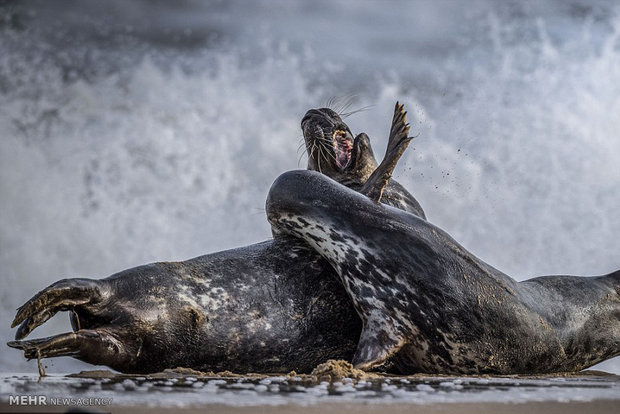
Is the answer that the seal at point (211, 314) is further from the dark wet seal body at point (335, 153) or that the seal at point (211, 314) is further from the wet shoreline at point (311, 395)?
the dark wet seal body at point (335, 153)

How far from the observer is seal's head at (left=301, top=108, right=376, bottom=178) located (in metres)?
5.15

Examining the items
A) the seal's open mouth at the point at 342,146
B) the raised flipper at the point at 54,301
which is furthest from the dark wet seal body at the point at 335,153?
the raised flipper at the point at 54,301

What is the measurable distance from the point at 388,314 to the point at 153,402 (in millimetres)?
1991

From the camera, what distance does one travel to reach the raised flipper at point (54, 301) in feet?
11.5

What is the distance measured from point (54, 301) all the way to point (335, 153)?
88.2 inches

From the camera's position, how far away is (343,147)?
5.31 meters

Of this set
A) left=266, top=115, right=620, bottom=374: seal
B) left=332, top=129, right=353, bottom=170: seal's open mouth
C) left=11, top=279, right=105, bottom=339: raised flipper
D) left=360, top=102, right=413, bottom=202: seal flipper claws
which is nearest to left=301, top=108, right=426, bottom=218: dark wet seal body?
left=332, top=129, right=353, bottom=170: seal's open mouth

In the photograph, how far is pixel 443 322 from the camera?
12.6 ft

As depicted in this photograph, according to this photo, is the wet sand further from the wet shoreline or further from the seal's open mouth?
the seal's open mouth

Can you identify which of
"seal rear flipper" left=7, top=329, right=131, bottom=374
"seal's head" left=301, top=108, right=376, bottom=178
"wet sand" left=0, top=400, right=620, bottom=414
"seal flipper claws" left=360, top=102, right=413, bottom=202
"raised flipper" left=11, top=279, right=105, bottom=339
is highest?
"seal's head" left=301, top=108, right=376, bottom=178

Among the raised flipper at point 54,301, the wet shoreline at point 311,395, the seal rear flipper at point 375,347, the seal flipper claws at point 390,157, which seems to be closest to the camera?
the wet shoreline at point 311,395

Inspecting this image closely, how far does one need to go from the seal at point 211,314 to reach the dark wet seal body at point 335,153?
735 millimetres

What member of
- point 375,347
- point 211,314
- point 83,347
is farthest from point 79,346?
point 375,347

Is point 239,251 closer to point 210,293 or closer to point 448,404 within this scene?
point 210,293
